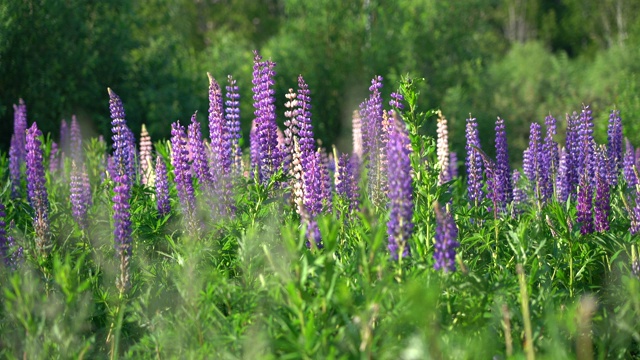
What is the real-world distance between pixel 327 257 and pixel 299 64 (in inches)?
869

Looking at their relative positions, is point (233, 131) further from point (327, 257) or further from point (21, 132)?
point (21, 132)

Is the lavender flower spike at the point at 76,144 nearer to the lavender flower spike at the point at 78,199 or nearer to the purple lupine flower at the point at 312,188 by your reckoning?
the lavender flower spike at the point at 78,199

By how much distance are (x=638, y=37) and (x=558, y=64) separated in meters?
5.45

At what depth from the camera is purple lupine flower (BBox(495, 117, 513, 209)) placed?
19.3 ft

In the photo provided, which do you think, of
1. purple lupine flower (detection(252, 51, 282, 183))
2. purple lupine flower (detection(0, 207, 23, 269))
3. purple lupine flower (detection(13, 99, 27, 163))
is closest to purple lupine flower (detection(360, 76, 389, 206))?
purple lupine flower (detection(252, 51, 282, 183))

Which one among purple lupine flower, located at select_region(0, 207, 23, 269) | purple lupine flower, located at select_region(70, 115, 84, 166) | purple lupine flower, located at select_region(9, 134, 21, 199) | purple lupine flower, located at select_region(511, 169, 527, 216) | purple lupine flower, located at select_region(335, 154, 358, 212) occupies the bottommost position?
purple lupine flower, located at select_region(0, 207, 23, 269)

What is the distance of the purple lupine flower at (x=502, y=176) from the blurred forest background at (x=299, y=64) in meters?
5.59

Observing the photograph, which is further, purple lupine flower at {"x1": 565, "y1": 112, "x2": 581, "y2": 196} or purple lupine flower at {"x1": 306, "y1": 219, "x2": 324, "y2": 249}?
purple lupine flower at {"x1": 565, "y1": 112, "x2": 581, "y2": 196}

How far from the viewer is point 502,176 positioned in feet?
19.8

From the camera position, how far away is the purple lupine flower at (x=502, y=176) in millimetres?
5883

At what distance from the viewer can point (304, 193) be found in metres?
5.07

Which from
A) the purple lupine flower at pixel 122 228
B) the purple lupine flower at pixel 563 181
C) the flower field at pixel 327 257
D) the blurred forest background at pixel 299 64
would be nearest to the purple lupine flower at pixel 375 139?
the flower field at pixel 327 257

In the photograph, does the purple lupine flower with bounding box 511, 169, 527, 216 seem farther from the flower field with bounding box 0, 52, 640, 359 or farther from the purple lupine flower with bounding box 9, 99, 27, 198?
the purple lupine flower with bounding box 9, 99, 27, 198

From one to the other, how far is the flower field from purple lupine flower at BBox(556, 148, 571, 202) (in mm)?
20
